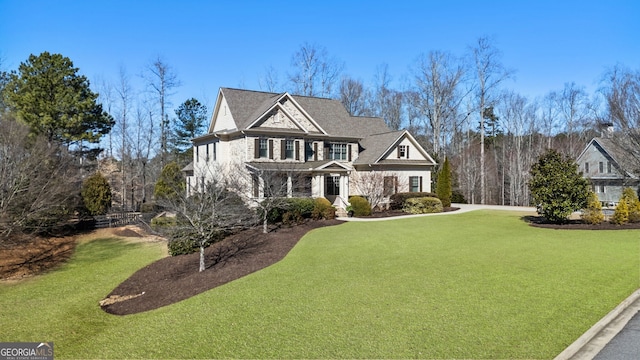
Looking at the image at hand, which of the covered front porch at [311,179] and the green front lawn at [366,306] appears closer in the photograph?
the green front lawn at [366,306]

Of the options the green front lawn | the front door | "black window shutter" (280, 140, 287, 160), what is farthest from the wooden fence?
the front door

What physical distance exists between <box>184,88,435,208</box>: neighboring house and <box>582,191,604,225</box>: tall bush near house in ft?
39.6

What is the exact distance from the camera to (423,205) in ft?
89.7

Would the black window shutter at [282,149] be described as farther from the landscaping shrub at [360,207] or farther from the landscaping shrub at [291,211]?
the landscaping shrub at [360,207]

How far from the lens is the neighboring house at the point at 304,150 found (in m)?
26.0

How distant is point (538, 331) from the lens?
6.76 meters

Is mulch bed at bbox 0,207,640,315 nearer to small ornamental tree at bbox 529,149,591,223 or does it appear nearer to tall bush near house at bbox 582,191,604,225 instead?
tall bush near house at bbox 582,191,604,225

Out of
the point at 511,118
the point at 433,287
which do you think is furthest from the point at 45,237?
the point at 511,118

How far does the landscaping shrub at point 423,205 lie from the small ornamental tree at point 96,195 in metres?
20.2

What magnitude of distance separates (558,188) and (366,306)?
15602 mm

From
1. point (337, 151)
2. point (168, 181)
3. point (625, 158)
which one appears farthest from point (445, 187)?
point (168, 181)

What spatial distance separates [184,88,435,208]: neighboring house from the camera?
2597 centimetres

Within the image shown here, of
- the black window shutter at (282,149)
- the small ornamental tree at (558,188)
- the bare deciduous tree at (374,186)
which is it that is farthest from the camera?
the bare deciduous tree at (374,186)

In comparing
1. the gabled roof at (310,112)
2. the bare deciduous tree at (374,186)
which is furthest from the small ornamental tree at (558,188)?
the gabled roof at (310,112)
